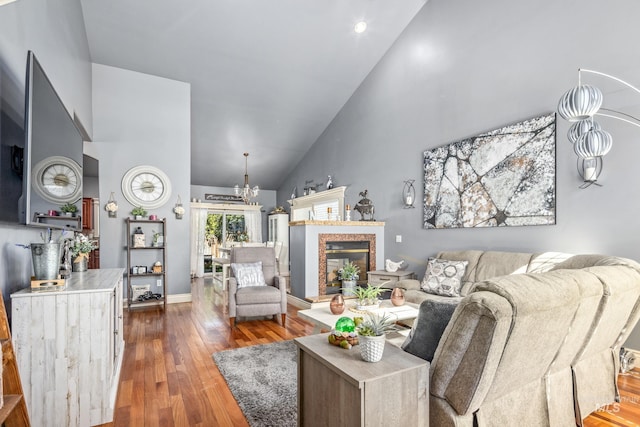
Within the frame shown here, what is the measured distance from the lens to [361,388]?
118 cm

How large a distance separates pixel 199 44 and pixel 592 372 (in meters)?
5.85

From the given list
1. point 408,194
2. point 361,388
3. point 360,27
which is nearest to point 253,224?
point 408,194

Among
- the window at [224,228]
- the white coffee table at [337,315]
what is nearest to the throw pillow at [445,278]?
the white coffee table at [337,315]

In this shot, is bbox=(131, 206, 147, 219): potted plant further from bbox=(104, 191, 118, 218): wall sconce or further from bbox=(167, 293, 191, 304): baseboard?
bbox=(167, 293, 191, 304): baseboard

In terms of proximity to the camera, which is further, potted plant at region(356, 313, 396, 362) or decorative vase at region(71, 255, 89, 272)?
decorative vase at region(71, 255, 89, 272)

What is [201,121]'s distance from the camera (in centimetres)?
669

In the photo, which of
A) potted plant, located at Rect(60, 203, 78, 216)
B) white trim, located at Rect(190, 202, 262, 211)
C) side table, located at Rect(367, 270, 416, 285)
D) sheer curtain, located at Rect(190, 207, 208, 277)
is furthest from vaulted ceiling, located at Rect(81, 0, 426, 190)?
side table, located at Rect(367, 270, 416, 285)

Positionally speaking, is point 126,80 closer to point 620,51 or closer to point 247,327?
point 247,327

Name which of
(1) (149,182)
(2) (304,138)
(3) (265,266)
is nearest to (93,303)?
(3) (265,266)

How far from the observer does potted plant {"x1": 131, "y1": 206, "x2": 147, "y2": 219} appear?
506 cm

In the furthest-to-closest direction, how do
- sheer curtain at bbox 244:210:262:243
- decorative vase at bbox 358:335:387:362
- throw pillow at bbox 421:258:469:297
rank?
sheer curtain at bbox 244:210:262:243
throw pillow at bbox 421:258:469:297
decorative vase at bbox 358:335:387:362

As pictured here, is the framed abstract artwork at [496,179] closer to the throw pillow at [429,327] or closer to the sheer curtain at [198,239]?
the throw pillow at [429,327]

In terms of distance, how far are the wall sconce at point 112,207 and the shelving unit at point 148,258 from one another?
0.21 metres

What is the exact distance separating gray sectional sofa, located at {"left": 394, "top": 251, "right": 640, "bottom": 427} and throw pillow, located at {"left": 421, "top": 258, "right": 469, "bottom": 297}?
1718 mm
